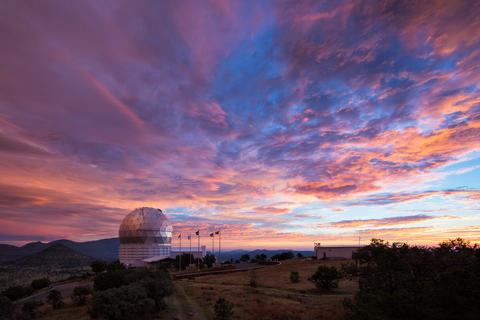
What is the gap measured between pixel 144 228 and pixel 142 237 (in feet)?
9.07

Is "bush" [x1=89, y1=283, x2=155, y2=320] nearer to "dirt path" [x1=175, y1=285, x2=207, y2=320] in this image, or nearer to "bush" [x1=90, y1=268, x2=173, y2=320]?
"bush" [x1=90, y1=268, x2=173, y2=320]

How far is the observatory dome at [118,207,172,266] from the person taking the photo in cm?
8975

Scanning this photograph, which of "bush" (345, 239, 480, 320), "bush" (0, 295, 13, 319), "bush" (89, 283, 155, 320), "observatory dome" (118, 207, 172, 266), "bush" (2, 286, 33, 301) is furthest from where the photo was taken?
"observatory dome" (118, 207, 172, 266)

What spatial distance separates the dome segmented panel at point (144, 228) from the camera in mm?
90375

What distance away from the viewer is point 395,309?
62.4 feet

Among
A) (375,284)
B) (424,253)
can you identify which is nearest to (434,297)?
(375,284)

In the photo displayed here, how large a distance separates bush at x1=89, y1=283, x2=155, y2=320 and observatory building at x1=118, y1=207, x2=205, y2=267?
69078mm

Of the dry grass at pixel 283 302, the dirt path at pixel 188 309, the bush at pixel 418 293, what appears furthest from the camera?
the dirt path at pixel 188 309

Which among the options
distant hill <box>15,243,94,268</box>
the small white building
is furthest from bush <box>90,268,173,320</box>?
distant hill <box>15,243,94,268</box>

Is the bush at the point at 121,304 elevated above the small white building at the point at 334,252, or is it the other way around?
the bush at the point at 121,304

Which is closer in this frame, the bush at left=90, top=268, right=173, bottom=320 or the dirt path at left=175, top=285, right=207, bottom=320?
the bush at left=90, top=268, right=173, bottom=320

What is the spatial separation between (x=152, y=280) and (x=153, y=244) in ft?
227

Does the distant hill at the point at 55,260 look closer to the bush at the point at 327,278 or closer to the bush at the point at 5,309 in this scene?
the bush at the point at 5,309

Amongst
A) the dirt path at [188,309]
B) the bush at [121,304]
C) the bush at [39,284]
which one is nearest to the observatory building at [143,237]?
the bush at [39,284]
